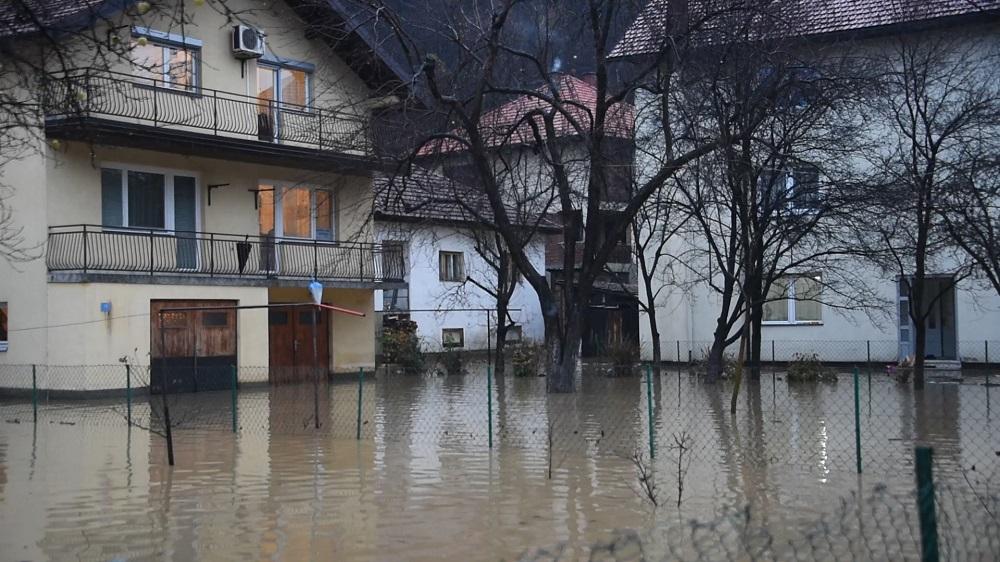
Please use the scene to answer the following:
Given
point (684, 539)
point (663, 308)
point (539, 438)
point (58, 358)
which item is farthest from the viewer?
point (663, 308)

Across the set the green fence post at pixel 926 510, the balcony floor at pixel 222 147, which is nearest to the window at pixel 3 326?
the balcony floor at pixel 222 147

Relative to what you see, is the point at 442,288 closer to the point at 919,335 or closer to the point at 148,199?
the point at 148,199

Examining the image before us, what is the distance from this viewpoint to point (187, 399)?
2489 centimetres

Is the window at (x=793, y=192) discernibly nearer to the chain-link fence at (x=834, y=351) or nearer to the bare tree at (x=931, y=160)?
the bare tree at (x=931, y=160)

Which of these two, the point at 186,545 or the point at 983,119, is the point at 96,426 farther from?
the point at 983,119

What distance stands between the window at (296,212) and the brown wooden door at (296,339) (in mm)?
2228

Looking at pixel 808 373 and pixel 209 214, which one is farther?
pixel 209 214

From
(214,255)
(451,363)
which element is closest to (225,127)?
(214,255)

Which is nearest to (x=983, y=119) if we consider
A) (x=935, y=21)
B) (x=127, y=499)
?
(x=935, y=21)

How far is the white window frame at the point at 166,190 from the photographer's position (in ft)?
91.0

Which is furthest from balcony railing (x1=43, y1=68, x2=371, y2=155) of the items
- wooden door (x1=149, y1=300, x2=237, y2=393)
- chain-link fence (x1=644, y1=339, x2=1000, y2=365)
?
chain-link fence (x1=644, y1=339, x2=1000, y2=365)

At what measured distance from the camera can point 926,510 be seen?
4191mm

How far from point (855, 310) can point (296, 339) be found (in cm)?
1681

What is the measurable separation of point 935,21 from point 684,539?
22.5m
